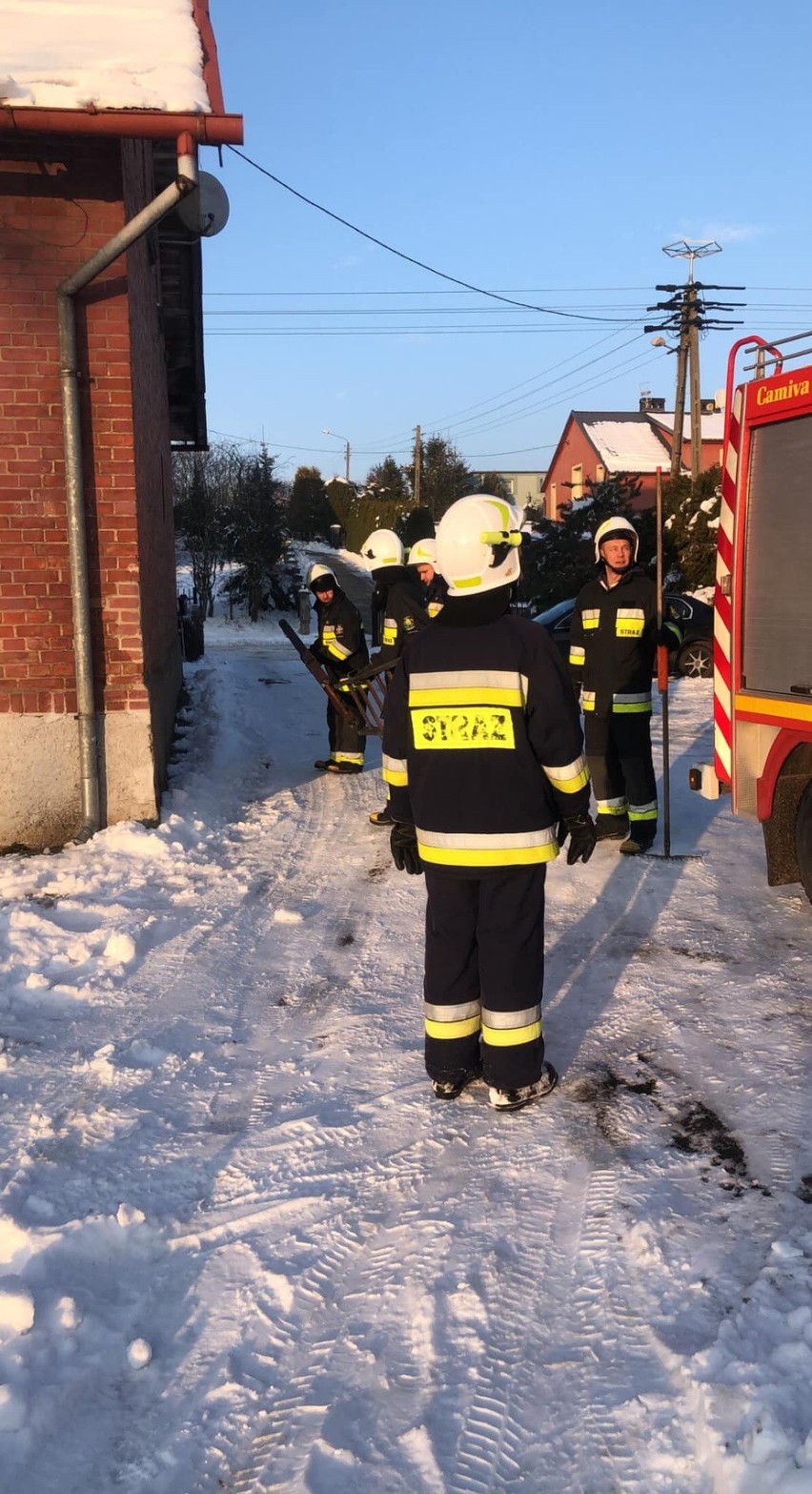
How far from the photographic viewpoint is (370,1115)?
3555 mm

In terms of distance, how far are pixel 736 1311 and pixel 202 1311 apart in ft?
4.30

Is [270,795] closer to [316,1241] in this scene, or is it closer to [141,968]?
[141,968]

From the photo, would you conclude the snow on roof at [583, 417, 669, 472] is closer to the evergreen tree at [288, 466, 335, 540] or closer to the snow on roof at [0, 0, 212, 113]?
Answer: the evergreen tree at [288, 466, 335, 540]

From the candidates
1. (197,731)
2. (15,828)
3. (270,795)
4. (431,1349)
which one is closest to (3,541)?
(15,828)

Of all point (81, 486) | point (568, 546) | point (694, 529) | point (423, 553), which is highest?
point (694, 529)

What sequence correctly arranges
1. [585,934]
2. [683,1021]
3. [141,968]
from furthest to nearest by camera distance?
1. [585,934]
2. [141,968]
3. [683,1021]

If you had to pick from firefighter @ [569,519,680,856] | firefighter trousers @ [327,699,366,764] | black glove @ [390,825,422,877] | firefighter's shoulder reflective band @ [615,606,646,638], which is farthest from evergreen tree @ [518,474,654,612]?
black glove @ [390,825,422,877]

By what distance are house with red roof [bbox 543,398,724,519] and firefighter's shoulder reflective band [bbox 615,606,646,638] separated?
37728 mm

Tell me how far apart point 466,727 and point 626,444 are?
47.4 m

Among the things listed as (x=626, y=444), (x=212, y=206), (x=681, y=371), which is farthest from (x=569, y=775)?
(x=626, y=444)

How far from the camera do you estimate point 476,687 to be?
3410mm

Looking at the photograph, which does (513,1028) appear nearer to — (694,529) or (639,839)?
(639,839)

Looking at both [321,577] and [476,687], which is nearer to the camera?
[476,687]

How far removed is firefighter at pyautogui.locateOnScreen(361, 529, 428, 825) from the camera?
7.76 metres
